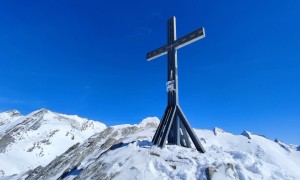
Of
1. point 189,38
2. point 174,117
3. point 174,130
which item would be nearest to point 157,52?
point 189,38

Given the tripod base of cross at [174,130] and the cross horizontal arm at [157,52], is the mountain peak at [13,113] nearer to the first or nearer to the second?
the cross horizontal arm at [157,52]

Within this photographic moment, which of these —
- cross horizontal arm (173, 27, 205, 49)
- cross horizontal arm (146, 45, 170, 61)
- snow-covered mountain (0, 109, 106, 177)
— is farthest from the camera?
snow-covered mountain (0, 109, 106, 177)

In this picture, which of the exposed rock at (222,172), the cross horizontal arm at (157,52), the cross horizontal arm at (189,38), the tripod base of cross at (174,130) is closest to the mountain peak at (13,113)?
the cross horizontal arm at (157,52)

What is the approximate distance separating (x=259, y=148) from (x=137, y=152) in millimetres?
58477

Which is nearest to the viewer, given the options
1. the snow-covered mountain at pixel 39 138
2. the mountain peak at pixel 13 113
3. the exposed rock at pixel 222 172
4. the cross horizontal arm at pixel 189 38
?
the exposed rock at pixel 222 172

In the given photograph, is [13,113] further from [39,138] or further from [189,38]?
[189,38]

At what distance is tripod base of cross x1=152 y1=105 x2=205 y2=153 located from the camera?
14.9 metres

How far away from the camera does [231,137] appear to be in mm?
65125

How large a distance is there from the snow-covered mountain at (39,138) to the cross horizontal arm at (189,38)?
241 feet

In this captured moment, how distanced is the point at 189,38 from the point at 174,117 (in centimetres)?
464

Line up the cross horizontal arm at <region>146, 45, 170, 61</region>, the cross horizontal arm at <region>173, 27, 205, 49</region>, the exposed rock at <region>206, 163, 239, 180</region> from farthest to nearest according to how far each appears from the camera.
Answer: the cross horizontal arm at <region>146, 45, 170, 61</region> → the cross horizontal arm at <region>173, 27, 205, 49</region> → the exposed rock at <region>206, 163, 239, 180</region>

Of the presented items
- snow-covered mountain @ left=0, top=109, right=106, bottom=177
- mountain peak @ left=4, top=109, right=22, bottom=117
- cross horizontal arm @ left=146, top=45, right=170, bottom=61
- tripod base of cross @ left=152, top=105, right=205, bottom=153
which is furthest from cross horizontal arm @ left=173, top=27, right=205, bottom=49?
mountain peak @ left=4, top=109, right=22, bottom=117

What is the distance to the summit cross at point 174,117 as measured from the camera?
14.9 m

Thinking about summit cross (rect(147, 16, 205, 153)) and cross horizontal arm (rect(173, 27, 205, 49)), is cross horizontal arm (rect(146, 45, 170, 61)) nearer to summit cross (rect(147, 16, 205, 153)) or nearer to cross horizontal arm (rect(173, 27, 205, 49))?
summit cross (rect(147, 16, 205, 153))
